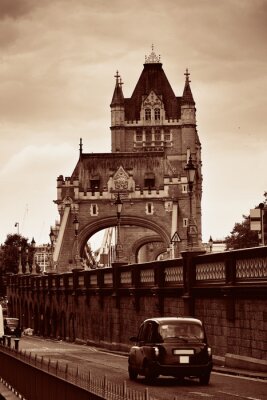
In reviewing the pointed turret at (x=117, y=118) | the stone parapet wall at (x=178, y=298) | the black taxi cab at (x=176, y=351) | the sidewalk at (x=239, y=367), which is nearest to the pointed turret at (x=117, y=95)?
the pointed turret at (x=117, y=118)

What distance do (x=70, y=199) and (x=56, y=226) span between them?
9.56 metres

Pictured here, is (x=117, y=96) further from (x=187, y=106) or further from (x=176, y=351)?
(x=176, y=351)

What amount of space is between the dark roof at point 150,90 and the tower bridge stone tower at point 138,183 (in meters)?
0.16

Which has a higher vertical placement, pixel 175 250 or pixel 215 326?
pixel 175 250

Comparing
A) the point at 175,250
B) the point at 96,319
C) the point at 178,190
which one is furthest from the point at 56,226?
the point at 96,319

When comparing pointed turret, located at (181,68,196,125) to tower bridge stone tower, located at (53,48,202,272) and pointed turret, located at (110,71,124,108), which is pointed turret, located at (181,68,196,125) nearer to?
tower bridge stone tower, located at (53,48,202,272)

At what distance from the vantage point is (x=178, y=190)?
479 ft

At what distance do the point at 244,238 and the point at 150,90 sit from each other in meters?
54.9

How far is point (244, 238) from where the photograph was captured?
426 feet

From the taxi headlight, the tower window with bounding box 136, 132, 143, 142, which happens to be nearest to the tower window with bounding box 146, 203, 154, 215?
the tower window with bounding box 136, 132, 143, 142

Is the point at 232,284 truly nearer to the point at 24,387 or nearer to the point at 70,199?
the point at 24,387

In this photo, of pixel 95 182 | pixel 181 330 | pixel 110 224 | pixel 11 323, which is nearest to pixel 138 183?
pixel 95 182

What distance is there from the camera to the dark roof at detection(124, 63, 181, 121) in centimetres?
17838

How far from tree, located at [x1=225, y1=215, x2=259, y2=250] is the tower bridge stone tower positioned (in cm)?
608
